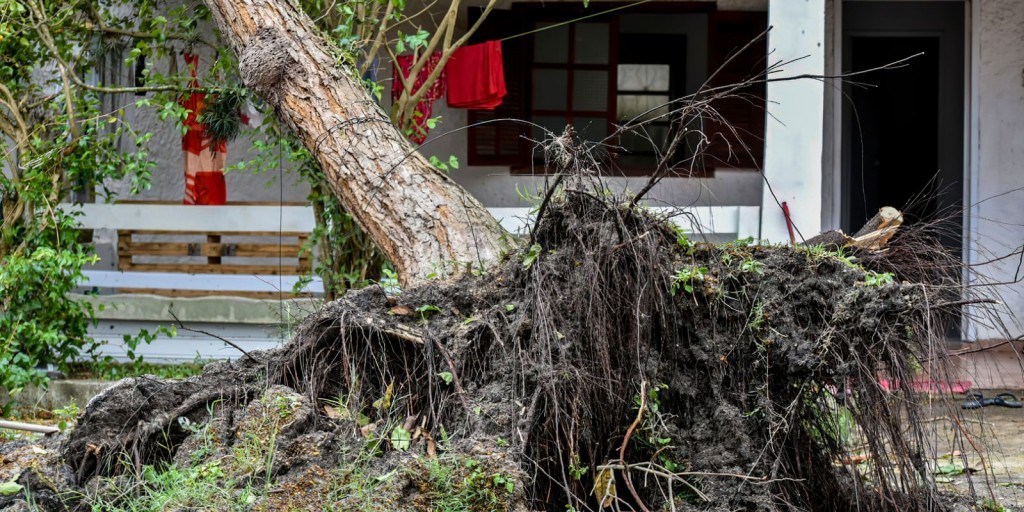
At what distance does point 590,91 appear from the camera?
913 centimetres

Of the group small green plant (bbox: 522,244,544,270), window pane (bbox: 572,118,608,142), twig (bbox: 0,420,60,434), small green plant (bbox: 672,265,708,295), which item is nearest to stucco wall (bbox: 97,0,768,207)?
window pane (bbox: 572,118,608,142)

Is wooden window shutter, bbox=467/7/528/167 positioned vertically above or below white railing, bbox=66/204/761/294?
above

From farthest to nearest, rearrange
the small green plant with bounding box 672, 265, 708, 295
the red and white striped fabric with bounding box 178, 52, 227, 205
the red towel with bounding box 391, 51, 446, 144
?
the red and white striped fabric with bounding box 178, 52, 227, 205, the red towel with bounding box 391, 51, 446, 144, the small green plant with bounding box 672, 265, 708, 295

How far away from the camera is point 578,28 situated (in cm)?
905

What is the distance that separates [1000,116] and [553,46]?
402 centimetres

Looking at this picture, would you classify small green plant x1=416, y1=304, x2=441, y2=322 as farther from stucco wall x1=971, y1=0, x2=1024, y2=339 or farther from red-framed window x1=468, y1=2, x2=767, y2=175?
stucco wall x1=971, y1=0, x2=1024, y2=339

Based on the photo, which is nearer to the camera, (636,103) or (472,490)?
(472,490)

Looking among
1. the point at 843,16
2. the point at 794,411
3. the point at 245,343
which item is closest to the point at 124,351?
the point at 245,343

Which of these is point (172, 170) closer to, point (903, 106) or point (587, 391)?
Result: point (587, 391)

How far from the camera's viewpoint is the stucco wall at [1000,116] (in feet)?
27.2

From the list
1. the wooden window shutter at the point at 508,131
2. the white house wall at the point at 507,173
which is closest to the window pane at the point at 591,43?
the white house wall at the point at 507,173

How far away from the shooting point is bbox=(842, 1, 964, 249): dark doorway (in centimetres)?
873

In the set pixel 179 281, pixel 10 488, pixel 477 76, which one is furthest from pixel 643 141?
pixel 10 488

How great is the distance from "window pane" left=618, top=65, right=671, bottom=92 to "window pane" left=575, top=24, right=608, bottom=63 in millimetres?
471
